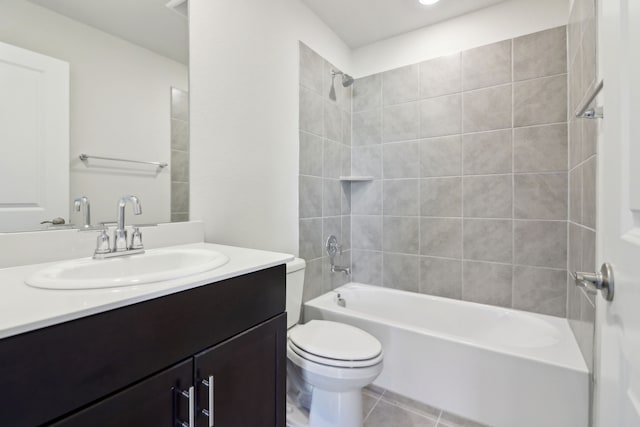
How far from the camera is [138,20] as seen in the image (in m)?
1.15

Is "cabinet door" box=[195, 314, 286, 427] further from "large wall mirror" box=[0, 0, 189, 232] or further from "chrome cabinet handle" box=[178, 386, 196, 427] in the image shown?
"large wall mirror" box=[0, 0, 189, 232]

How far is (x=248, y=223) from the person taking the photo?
5.20 feet

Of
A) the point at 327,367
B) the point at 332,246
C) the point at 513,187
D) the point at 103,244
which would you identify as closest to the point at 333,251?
the point at 332,246

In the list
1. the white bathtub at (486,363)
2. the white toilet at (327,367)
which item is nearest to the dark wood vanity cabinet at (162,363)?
the white toilet at (327,367)

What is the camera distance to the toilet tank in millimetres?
1426

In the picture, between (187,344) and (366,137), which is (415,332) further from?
(366,137)

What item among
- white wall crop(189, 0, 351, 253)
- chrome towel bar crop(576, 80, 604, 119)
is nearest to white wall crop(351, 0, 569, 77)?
white wall crop(189, 0, 351, 253)

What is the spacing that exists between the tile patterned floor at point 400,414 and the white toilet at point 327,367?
0.87ft

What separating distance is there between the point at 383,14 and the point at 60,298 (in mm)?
2369

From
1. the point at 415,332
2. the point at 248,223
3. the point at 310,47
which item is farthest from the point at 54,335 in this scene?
the point at 310,47

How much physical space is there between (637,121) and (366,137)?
2.09 m

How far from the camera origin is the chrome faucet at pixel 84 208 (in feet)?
3.22

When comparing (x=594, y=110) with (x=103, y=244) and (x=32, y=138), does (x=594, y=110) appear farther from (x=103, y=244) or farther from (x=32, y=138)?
(x=32, y=138)

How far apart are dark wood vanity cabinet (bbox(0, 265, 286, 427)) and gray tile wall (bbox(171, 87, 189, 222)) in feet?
2.02
